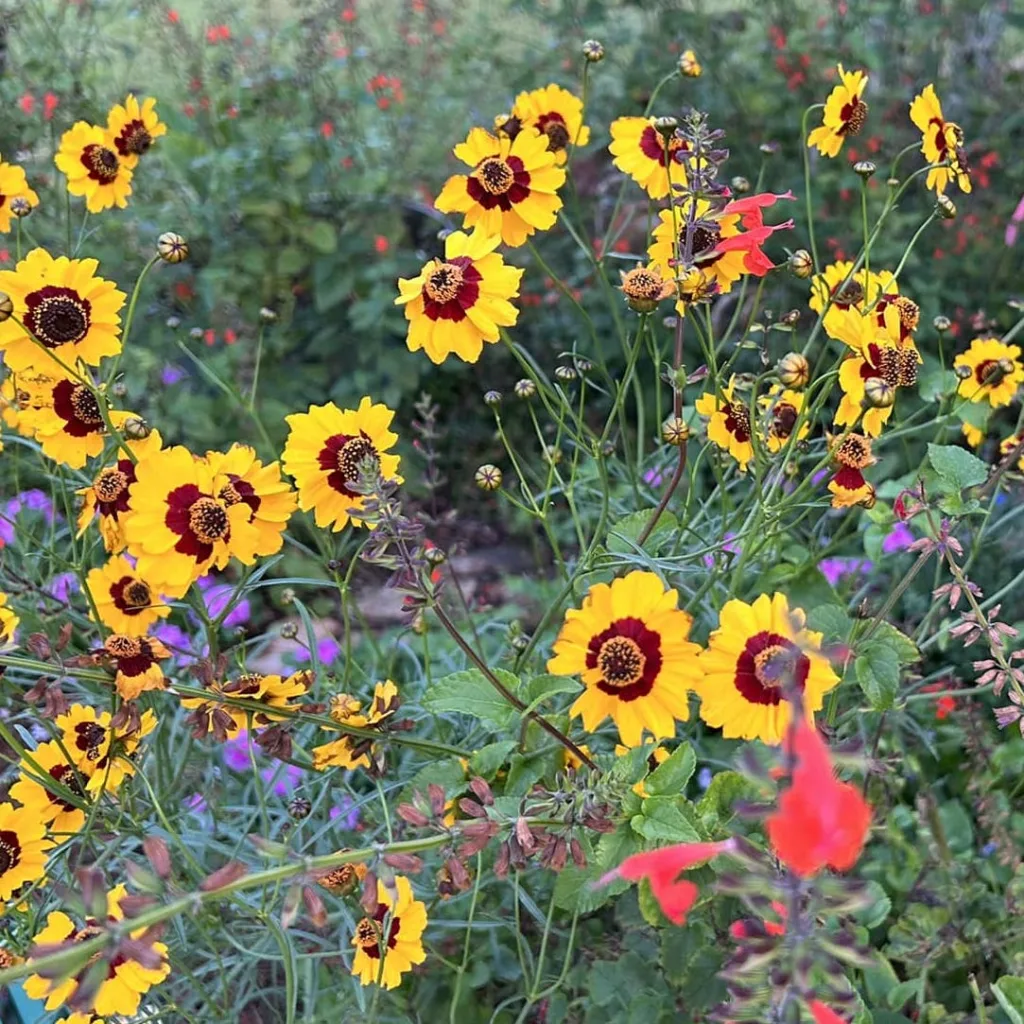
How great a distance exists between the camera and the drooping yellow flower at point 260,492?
102 centimetres

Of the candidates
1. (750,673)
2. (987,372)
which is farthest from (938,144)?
(750,673)

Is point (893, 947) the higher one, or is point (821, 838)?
point (821, 838)

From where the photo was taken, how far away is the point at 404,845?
2.57ft

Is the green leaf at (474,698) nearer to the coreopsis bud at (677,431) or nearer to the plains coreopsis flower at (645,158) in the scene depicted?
the coreopsis bud at (677,431)

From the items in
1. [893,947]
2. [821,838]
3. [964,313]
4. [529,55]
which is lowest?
[893,947]

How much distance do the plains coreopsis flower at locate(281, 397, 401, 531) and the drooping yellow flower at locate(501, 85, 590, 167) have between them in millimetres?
525

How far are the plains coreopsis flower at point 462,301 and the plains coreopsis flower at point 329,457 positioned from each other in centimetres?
9

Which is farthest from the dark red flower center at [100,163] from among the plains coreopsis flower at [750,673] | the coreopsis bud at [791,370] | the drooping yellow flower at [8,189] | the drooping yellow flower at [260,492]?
the plains coreopsis flower at [750,673]

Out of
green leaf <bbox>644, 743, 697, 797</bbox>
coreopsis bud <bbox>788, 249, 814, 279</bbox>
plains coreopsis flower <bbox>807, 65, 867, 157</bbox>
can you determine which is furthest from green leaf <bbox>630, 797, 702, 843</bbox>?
plains coreopsis flower <bbox>807, 65, 867, 157</bbox>

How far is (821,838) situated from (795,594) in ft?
3.07

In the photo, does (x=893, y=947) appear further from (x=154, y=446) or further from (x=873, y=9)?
(x=873, y=9)

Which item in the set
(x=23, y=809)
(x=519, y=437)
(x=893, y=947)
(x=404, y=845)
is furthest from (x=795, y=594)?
(x=519, y=437)

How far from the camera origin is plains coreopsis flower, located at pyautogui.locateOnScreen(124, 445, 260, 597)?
96 centimetres

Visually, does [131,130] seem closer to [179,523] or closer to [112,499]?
[112,499]
